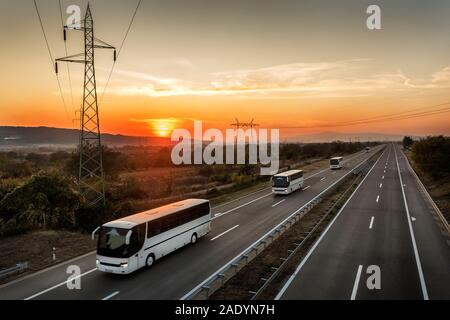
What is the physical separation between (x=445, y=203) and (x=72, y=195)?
113ft

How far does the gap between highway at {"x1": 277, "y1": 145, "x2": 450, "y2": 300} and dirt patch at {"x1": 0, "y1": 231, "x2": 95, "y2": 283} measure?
1270cm

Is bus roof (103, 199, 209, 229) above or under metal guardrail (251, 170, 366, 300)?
above

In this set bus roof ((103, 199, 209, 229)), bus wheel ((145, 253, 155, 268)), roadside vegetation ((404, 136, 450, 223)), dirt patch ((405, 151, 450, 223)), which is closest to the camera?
bus roof ((103, 199, 209, 229))

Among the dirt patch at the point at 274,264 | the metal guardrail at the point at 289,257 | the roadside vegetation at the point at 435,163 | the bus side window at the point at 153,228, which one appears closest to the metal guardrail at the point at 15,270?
the bus side window at the point at 153,228

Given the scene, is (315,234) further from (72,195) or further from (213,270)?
(72,195)

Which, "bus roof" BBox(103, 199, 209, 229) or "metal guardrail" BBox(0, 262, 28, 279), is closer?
"metal guardrail" BBox(0, 262, 28, 279)

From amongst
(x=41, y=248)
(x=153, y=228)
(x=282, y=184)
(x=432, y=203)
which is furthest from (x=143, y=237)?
(x=432, y=203)

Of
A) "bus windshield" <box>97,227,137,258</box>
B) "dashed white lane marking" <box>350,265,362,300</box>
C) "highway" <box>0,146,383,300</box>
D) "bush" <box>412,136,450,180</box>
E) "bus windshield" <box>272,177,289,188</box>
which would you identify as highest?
"bush" <box>412,136,450,180</box>

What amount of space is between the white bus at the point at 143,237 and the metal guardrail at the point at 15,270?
387cm

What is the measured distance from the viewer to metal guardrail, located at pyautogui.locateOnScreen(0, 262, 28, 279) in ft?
54.2

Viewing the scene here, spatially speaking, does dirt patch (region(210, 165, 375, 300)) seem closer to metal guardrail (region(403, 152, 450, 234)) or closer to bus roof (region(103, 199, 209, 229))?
bus roof (region(103, 199, 209, 229))

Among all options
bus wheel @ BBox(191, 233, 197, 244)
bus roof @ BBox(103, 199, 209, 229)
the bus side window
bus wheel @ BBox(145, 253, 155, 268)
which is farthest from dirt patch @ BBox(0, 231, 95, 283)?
bus wheel @ BBox(191, 233, 197, 244)

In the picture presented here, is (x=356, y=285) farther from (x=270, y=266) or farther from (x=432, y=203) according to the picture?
(x=432, y=203)
